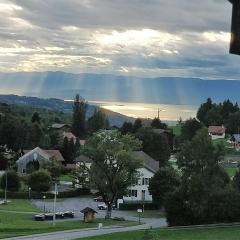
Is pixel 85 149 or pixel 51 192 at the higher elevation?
pixel 85 149

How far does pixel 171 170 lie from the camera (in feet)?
227

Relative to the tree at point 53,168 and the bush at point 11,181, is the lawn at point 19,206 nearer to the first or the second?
the bush at point 11,181

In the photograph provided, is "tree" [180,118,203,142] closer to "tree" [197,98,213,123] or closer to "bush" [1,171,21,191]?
"tree" [197,98,213,123]

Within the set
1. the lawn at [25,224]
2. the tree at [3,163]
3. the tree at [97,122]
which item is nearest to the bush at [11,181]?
the lawn at [25,224]

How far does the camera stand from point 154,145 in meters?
104

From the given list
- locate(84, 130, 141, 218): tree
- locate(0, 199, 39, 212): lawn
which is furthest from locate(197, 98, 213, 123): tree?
locate(84, 130, 141, 218): tree

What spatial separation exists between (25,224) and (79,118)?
103343mm

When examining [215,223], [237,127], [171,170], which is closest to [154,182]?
[171,170]

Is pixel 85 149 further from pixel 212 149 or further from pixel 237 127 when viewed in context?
pixel 237 127

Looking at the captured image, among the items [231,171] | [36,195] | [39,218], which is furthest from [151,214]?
[231,171]

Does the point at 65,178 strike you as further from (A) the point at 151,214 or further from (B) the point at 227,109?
(B) the point at 227,109

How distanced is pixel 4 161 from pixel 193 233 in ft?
222

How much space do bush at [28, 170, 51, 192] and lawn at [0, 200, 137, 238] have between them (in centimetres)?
1183

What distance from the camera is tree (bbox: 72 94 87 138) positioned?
148 meters
